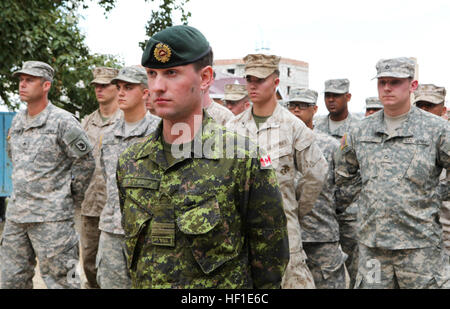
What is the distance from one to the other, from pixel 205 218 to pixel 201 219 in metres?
0.02

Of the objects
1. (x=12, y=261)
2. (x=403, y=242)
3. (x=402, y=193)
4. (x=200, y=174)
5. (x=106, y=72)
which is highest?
(x=106, y=72)

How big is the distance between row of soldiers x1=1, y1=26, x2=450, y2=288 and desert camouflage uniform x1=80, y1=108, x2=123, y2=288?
0.02 m

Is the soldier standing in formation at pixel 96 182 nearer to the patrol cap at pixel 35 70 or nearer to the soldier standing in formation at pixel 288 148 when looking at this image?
the patrol cap at pixel 35 70

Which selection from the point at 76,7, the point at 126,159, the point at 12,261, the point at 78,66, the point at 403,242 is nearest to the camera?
the point at 126,159

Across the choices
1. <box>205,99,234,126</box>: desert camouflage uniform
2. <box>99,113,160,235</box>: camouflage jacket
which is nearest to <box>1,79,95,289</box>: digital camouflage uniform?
<box>99,113,160,235</box>: camouflage jacket

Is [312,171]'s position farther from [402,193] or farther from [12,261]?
[12,261]

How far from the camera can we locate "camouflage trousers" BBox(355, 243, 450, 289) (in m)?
3.85

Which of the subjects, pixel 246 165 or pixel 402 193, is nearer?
pixel 246 165

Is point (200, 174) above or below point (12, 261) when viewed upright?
above

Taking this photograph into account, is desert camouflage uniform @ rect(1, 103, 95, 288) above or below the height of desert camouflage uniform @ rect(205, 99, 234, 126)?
below

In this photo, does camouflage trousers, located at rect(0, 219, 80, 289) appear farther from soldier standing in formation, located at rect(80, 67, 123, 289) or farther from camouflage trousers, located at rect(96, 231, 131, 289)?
soldier standing in formation, located at rect(80, 67, 123, 289)
